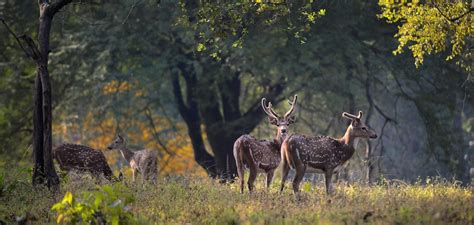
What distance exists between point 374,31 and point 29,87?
1107 cm

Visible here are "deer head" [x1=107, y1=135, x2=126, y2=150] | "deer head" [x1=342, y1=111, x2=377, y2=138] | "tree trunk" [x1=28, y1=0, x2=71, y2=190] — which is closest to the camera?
"tree trunk" [x1=28, y1=0, x2=71, y2=190]

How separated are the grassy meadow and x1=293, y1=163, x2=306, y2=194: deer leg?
0.60ft

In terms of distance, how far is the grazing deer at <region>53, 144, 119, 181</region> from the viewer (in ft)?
59.5

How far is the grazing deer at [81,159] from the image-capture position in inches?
714

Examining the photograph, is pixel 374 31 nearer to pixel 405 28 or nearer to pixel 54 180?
pixel 405 28

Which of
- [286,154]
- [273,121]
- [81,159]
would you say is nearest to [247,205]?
[286,154]

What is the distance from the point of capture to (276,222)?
1170 centimetres

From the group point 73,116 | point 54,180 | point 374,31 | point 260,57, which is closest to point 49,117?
point 54,180

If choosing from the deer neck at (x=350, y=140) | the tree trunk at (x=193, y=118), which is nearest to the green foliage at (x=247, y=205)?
the deer neck at (x=350, y=140)

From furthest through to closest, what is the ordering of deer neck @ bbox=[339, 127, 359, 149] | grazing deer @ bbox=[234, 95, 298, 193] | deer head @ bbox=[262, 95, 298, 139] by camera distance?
deer head @ bbox=[262, 95, 298, 139] < deer neck @ bbox=[339, 127, 359, 149] < grazing deer @ bbox=[234, 95, 298, 193]

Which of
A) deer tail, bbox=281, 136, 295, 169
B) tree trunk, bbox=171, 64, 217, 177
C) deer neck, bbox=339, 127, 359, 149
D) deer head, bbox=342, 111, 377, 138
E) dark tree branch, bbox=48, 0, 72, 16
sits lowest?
tree trunk, bbox=171, 64, 217, 177

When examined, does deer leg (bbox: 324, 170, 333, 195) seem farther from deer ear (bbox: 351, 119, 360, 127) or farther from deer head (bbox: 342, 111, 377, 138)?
deer ear (bbox: 351, 119, 360, 127)

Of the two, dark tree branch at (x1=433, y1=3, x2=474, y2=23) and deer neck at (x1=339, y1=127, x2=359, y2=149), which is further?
deer neck at (x1=339, y1=127, x2=359, y2=149)

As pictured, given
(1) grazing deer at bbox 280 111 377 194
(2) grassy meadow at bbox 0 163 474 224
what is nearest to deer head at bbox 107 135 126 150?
(2) grassy meadow at bbox 0 163 474 224
